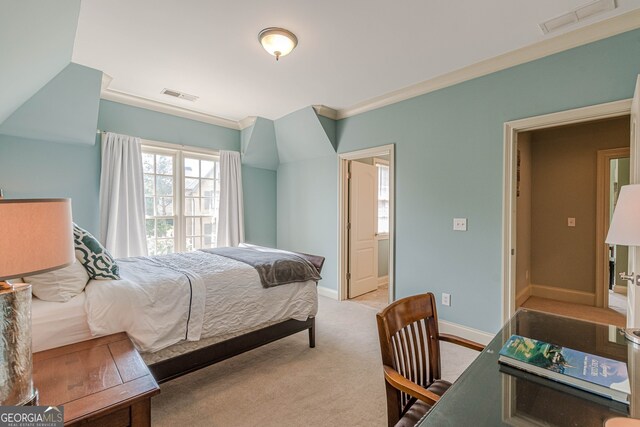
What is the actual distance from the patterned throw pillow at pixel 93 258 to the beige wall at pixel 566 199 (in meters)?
5.41

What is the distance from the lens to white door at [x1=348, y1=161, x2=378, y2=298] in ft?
14.1

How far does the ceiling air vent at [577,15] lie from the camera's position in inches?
75.7

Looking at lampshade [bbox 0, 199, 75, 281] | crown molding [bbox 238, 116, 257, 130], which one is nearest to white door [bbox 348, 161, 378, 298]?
crown molding [bbox 238, 116, 257, 130]

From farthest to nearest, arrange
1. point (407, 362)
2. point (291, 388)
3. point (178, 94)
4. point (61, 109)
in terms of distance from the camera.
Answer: point (178, 94)
point (61, 109)
point (291, 388)
point (407, 362)

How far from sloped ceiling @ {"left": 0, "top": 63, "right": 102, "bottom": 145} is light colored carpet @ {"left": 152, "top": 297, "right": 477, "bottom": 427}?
2930 mm

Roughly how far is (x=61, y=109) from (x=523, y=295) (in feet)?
20.7

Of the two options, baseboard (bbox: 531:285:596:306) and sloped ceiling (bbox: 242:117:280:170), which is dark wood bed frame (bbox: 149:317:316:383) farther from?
baseboard (bbox: 531:285:596:306)

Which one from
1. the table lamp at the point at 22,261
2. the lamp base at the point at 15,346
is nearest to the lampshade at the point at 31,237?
the table lamp at the point at 22,261

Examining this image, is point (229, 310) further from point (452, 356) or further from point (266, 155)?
point (266, 155)

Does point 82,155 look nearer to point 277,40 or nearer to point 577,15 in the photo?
point 277,40

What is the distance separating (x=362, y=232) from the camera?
14.7ft

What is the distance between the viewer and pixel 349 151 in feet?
13.1

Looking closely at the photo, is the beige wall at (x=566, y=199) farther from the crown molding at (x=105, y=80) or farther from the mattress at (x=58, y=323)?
the crown molding at (x=105, y=80)

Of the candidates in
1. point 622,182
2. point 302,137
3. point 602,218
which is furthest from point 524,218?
point 302,137
